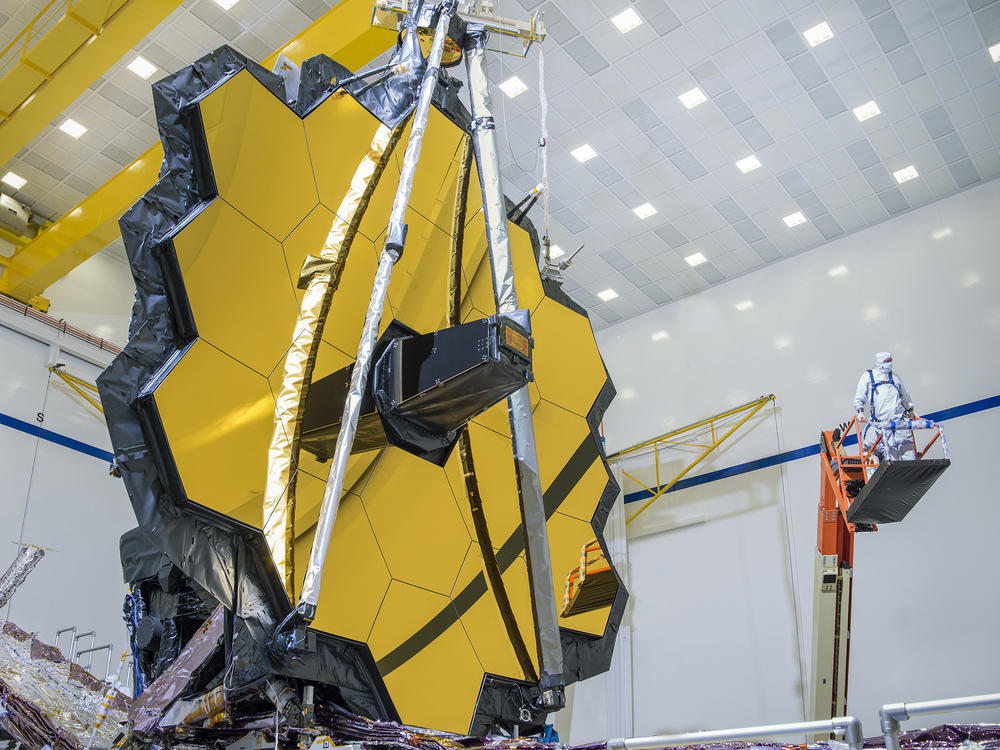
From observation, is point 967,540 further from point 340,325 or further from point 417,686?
point 340,325

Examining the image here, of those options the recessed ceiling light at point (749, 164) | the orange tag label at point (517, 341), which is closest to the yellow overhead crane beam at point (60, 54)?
the orange tag label at point (517, 341)

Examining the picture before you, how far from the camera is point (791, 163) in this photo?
53.5 ft

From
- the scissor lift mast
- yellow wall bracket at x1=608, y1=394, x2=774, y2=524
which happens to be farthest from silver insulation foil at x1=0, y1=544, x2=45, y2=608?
yellow wall bracket at x1=608, y1=394, x2=774, y2=524

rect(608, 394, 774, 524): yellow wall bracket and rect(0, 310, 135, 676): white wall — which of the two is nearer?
rect(0, 310, 135, 676): white wall

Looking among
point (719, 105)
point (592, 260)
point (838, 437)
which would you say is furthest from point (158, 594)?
point (592, 260)

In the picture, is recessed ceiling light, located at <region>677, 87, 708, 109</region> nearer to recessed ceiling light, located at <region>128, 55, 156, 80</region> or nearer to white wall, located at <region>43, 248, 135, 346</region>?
recessed ceiling light, located at <region>128, 55, 156, 80</region>

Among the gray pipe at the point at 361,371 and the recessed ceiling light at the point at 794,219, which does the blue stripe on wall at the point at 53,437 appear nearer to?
the gray pipe at the point at 361,371

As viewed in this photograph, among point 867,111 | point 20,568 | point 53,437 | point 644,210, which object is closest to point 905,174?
point 867,111

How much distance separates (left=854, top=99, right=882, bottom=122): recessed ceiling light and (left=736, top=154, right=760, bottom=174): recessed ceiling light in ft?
6.43

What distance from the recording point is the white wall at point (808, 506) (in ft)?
45.3

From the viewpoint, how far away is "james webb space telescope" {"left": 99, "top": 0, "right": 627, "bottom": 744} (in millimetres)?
5168

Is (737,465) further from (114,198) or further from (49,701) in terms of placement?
(49,701)

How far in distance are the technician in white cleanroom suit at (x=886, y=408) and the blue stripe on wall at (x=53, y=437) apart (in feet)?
48.7

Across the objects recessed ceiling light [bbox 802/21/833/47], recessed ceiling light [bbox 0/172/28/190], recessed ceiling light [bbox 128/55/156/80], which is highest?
recessed ceiling light [bbox 802/21/833/47]
